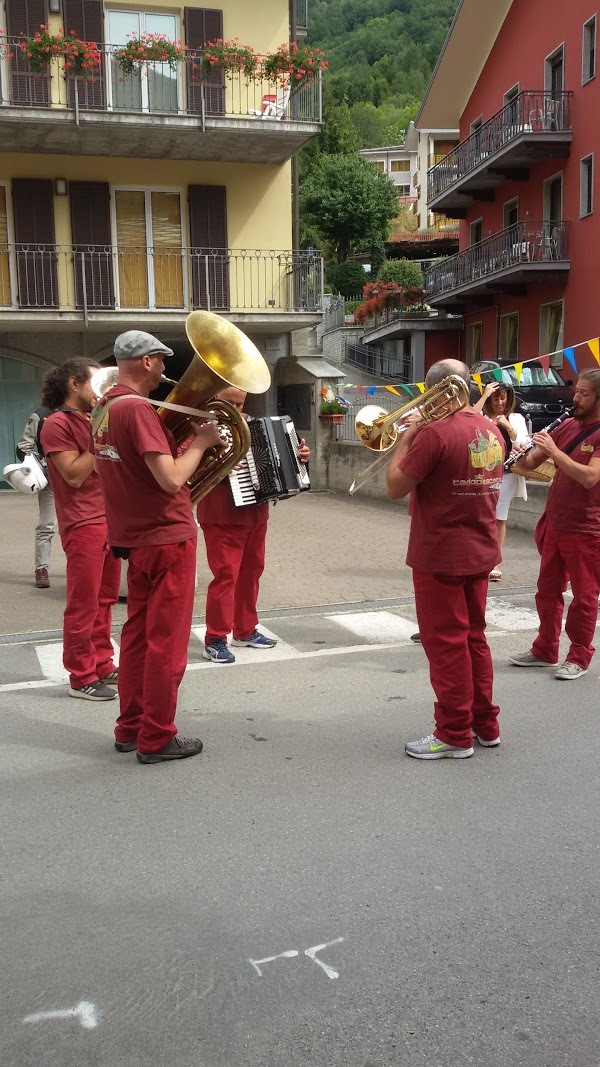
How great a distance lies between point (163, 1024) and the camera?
8.71ft

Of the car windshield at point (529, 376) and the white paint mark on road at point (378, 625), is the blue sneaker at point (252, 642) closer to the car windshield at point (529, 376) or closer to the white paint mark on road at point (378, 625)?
the white paint mark on road at point (378, 625)

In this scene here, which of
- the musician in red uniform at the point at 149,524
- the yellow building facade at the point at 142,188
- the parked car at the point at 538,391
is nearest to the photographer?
the musician in red uniform at the point at 149,524

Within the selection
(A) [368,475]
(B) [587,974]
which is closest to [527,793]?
(B) [587,974]

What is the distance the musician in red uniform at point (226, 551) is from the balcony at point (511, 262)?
18.7 meters

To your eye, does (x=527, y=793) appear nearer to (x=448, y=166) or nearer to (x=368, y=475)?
(x=368, y=475)

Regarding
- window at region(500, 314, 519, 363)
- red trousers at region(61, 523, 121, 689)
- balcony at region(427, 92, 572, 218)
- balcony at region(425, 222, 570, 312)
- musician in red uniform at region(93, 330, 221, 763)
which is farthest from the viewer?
window at region(500, 314, 519, 363)

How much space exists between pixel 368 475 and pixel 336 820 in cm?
208

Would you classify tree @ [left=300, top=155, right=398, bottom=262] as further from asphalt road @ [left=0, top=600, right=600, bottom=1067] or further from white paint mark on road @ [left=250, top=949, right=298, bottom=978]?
white paint mark on road @ [left=250, top=949, right=298, bottom=978]

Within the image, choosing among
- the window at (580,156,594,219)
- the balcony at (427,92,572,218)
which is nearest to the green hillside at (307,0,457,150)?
the balcony at (427,92,572,218)

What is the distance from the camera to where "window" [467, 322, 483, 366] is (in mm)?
30578

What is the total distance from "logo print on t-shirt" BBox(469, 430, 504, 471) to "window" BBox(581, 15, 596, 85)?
20.6 m

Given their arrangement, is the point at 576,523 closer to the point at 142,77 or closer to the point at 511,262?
the point at 142,77

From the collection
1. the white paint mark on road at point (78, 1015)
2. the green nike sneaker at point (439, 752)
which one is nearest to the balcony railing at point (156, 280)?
the green nike sneaker at point (439, 752)

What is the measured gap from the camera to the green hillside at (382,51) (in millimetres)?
97250
